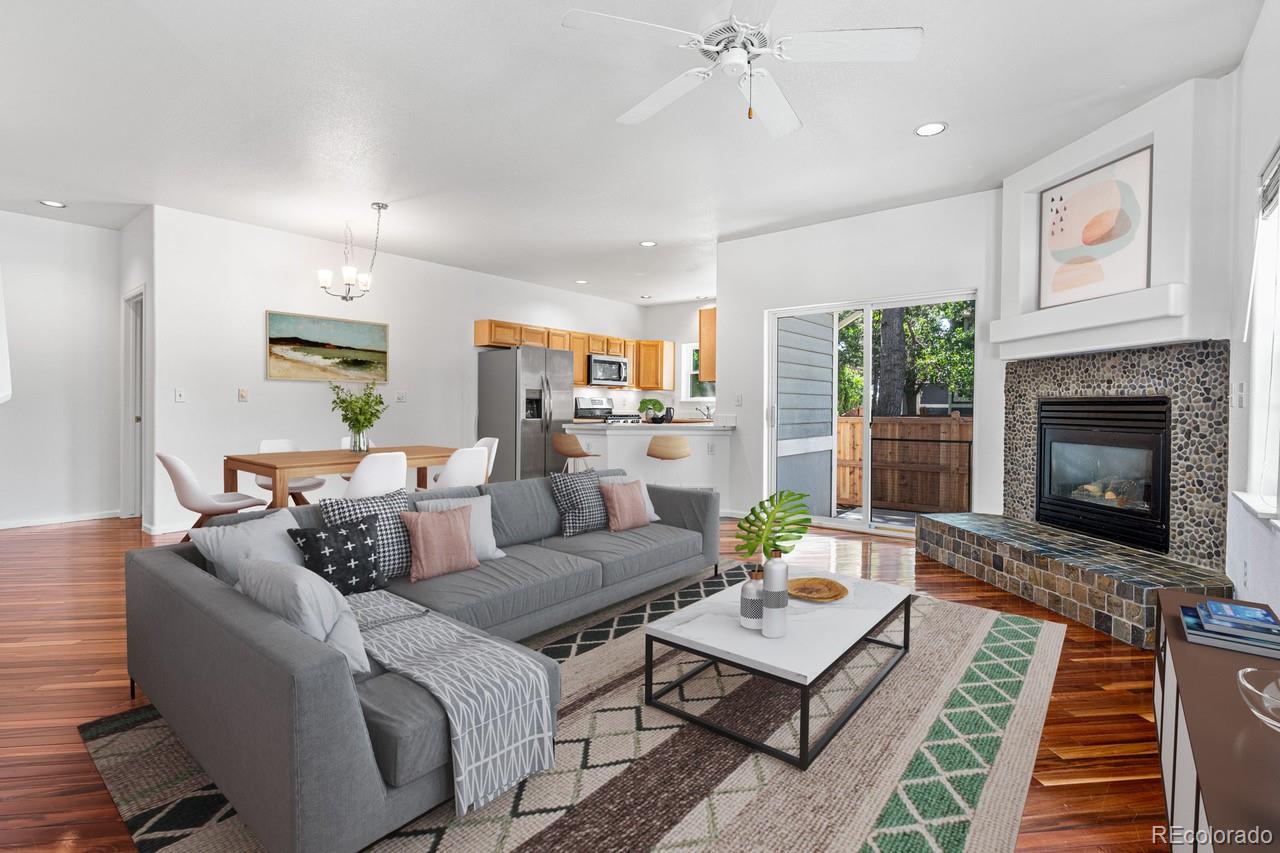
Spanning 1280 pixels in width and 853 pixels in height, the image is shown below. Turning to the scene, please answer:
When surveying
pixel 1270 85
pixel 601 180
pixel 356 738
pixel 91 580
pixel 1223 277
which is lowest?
pixel 91 580

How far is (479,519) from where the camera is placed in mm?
3133

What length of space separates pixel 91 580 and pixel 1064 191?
21.4ft

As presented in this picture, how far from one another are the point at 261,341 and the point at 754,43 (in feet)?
16.5

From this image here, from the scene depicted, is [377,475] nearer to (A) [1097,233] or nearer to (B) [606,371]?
(A) [1097,233]

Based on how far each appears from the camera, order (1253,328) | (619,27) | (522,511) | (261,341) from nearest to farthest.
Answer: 1. (619,27)
2. (1253,328)
3. (522,511)
4. (261,341)

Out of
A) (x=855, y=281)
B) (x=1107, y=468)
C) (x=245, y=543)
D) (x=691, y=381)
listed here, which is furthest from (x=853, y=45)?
(x=691, y=381)

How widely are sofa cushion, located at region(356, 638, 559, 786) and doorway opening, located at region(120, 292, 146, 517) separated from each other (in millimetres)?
5495

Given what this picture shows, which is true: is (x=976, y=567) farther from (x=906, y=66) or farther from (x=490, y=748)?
(x=490, y=748)

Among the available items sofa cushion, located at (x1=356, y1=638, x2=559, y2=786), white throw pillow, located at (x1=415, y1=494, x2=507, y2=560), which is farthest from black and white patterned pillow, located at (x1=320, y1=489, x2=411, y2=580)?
sofa cushion, located at (x1=356, y1=638, x2=559, y2=786)

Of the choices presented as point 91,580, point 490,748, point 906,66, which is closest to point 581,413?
point 91,580

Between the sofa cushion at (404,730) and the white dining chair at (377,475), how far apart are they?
248 cm

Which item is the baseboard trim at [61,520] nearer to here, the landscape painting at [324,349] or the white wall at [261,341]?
the white wall at [261,341]

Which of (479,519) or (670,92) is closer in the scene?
(670,92)

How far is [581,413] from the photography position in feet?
28.0
